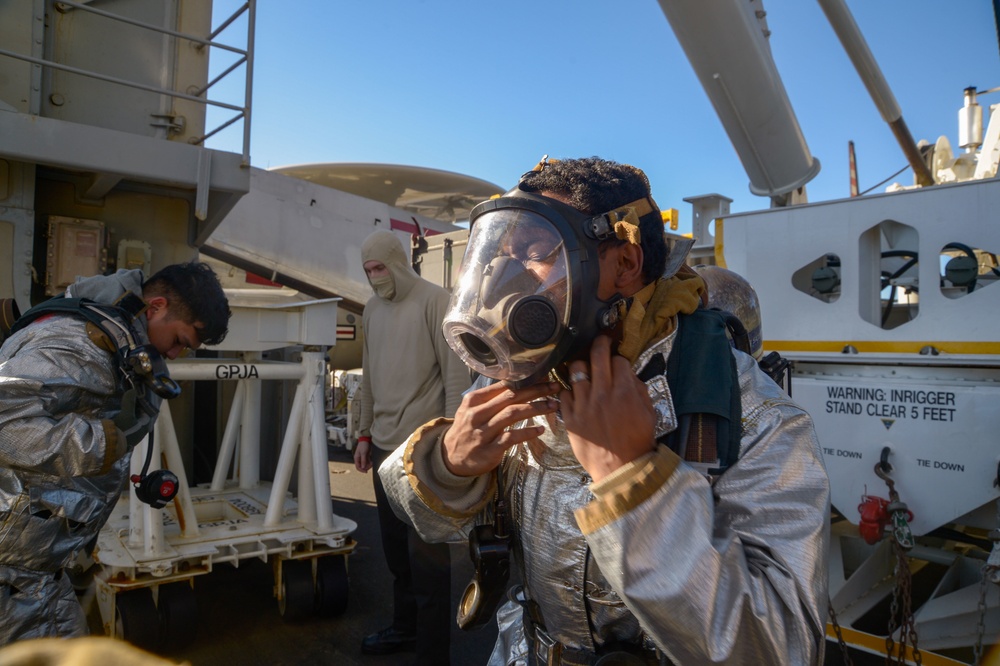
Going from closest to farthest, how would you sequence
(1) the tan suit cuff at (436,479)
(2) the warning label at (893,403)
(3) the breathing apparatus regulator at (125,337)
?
(1) the tan suit cuff at (436,479), (3) the breathing apparatus regulator at (125,337), (2) the warning label at (893,403)

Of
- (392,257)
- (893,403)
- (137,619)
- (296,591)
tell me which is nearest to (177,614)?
(137,619)

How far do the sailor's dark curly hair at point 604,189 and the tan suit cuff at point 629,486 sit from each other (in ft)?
1.27

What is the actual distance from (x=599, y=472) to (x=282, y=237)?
10425 mm

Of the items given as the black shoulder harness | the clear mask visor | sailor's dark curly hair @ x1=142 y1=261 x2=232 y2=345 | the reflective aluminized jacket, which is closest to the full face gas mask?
the clear mask visor

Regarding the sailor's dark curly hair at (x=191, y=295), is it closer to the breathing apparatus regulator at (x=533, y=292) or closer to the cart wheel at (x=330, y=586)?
the breathing apparatus regulator at (x=533, y=292)

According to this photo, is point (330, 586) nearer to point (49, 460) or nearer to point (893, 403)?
point (49, 460)

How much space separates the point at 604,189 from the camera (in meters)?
1.17

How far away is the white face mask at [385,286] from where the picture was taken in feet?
12.1

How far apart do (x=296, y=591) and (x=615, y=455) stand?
361 cm

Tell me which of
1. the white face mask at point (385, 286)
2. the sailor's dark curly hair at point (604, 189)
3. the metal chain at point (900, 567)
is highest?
the sailor's dark curly hair at point (604, 189)

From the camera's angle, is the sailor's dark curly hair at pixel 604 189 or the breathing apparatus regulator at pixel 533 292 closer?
the breathing apparatus regulator at pixel 533 292

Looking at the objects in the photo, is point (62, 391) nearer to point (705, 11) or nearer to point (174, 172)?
point (174, 172)

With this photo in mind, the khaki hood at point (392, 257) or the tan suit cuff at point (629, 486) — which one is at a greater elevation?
the khaki hood at point (392, 257)

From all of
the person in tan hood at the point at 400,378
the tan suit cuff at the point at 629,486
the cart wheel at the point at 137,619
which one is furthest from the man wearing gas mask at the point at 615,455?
the cart wheel at the point at 137,619
